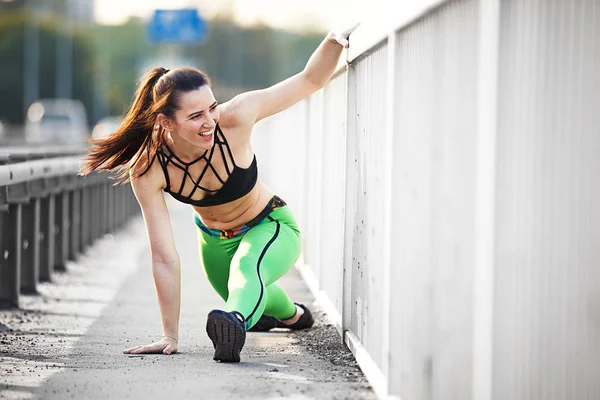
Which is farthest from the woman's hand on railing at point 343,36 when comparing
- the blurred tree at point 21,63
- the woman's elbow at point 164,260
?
the blurred tree at point 21,63

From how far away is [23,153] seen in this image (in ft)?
30.9

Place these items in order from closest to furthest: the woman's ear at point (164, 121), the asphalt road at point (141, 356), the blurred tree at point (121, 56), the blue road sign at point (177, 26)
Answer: the asphalt road at point (141, 356), the woman's ear at point (164, 121), the blue road sign at point (177, 26), the blurred tree at point (121, 56)

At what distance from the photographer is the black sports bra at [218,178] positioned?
646cm

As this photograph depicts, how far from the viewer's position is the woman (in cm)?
623

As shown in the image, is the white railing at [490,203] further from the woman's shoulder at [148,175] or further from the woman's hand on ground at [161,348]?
the woman's shoulder at [148,175]

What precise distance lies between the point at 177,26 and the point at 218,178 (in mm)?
42421

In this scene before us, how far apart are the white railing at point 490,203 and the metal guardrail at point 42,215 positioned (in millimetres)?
3303

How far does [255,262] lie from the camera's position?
21.2 feet

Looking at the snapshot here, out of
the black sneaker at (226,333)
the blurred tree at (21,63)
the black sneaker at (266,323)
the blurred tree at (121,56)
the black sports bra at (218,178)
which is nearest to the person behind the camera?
the black sneaker at (226,333)

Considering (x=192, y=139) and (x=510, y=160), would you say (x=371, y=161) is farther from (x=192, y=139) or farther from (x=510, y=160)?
(x=510, y=160)

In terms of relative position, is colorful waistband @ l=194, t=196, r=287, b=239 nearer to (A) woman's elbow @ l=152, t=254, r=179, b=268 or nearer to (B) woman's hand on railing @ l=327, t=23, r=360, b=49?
(A) woman's elbow @ l=152, t=254, r=179, b=268

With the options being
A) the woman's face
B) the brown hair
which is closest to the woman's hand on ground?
the brown hair

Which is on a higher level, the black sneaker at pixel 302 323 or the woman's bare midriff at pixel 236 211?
the woman's bare midriff at pixel 236 211

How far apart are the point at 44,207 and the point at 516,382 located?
7.44m
